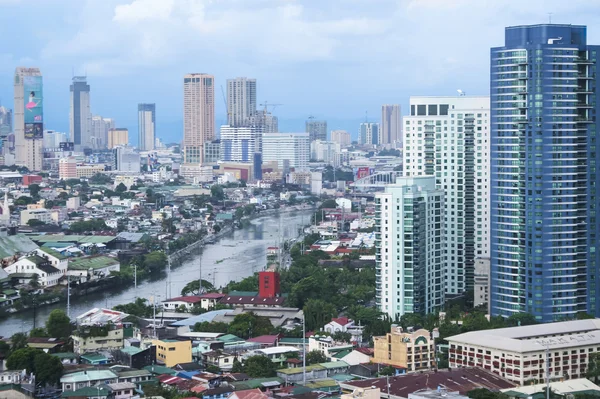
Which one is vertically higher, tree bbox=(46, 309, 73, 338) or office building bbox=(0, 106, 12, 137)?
office building bbox=(0, 106, 12, 137)

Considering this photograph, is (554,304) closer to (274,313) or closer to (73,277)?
(274,313)

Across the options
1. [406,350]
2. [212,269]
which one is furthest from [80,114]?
[406,350]

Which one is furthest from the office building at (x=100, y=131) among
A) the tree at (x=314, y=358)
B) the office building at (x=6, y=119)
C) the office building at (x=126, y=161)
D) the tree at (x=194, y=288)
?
the tree at (x=314, y=358)

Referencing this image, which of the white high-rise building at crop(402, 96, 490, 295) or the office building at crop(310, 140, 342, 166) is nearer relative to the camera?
the white high-rise building at crop(402, 96, 490, 295)

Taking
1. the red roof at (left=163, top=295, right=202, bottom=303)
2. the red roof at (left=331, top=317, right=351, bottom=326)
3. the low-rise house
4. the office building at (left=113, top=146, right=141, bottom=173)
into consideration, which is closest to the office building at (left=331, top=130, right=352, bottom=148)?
the office building at (left=113, top=146, right=141, bottom=173)

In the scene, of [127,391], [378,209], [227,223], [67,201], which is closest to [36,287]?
[378,209]

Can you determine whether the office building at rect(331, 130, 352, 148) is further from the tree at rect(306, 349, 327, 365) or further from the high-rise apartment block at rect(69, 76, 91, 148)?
the tree at rect(306, 349, 327, 365)

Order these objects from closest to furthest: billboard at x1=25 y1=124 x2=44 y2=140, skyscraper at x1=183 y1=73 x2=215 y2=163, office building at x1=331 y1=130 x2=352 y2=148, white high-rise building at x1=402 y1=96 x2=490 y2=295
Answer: white high-rise building at x1=402 y1=96 x2=490 y2=295
billboard at x1=25 y1=124 x2=44 y2=140
skyscraper at x1=183 y1=73 x2=215 y2=163
office building at x1=331 y1=130 x2=352 y2=148

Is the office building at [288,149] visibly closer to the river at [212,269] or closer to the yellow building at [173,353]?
the river at [212,269]
